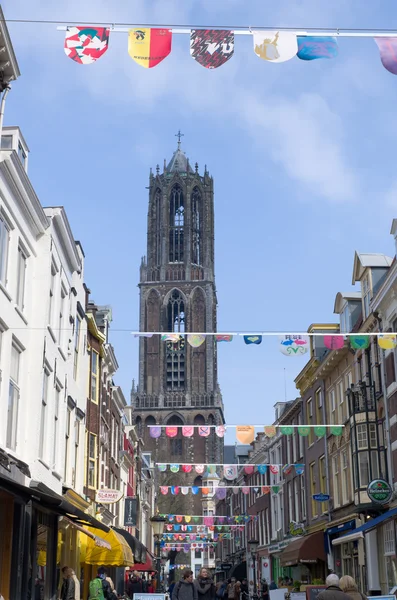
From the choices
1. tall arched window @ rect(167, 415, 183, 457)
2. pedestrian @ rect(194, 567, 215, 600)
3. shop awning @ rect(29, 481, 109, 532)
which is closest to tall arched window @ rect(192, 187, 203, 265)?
tall arched window @ rect(167, 415, 183, 457)

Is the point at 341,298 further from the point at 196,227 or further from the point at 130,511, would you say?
the point at 196,227

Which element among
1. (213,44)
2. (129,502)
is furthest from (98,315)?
(213,44)

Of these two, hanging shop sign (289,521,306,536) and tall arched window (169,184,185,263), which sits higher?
tall arched window (169,184,185,263)

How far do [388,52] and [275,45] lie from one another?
1621mm

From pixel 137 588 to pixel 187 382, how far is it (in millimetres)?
89361

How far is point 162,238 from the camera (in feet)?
414

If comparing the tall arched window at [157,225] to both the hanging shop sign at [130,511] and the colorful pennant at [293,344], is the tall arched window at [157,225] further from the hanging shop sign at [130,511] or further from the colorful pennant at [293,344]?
the colorful pennant at [293,344]

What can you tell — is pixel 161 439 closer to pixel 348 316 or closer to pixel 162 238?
pixel 162 238

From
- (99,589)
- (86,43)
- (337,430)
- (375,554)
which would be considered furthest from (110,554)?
(86,43)

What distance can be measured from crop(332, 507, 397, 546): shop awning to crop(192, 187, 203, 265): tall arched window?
311ft

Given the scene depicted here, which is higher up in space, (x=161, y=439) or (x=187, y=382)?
(x=187, y=382)

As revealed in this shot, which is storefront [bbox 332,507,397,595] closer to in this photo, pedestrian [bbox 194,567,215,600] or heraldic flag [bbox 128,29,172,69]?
pedestrian [bbox 194,567,215,600]

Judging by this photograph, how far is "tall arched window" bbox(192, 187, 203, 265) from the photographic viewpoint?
417 ft

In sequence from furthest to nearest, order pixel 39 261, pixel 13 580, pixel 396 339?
pixel 396 339, pixel 39 261, pixel 13 580
